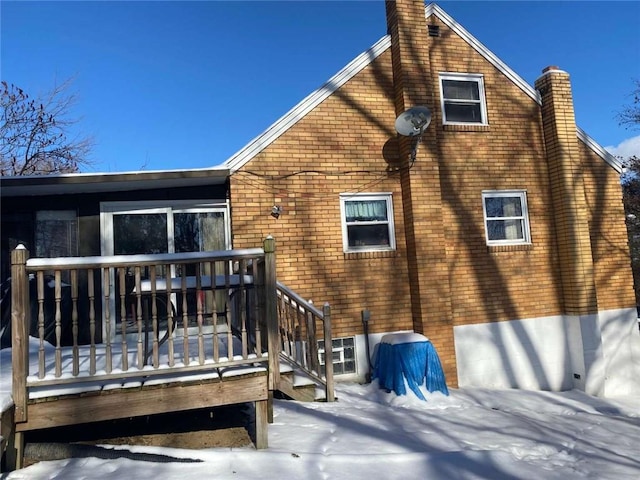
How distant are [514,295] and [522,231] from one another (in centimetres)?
127

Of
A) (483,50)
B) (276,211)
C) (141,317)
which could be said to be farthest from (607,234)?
(141,317)

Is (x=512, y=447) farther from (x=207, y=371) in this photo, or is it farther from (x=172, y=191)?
(x=172, y=191)

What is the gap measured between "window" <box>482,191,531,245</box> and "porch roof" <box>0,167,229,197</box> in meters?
4.91

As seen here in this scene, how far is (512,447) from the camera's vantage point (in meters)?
4.29

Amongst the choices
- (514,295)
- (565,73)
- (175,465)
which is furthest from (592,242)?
(175,465)

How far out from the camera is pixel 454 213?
7930 mm

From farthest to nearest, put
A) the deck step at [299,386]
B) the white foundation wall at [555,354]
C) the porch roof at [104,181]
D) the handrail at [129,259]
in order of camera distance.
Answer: the white foundation wall at [555,354] < the porch roof at [104,181] < the deck step at [299,386] < the handrail at [129,259]

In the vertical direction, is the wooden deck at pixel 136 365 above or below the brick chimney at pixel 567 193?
below

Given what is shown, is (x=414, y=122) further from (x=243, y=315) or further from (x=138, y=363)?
(x=138, y=363)

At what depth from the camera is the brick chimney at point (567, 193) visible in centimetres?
798

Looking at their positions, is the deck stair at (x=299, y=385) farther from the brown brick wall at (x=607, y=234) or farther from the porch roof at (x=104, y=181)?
the brown brick wall at (x=607, y=234)

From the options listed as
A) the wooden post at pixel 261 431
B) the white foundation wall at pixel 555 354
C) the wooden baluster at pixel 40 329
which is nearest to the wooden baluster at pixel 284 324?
the wooden post at pixel 261 431

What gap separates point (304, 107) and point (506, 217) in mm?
4330

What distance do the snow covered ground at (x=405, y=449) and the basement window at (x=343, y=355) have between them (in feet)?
3.13
